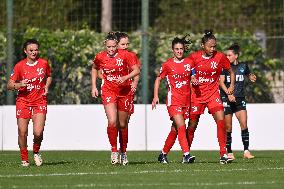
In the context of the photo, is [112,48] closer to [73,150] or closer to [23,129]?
[23,129]

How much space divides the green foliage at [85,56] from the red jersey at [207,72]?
23.8 ft

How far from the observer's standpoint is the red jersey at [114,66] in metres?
17.1

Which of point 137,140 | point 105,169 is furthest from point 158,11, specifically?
point 105,169

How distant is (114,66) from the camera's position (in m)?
17.1

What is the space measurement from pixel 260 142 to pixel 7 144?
5525 mm

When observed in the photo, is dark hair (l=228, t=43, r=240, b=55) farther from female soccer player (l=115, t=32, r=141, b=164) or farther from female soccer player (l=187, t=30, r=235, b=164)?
female soccer player (l=115, t=32, r=141, b=164)

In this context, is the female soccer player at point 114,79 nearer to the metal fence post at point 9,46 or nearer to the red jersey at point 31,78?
the red jersey at point 31,78

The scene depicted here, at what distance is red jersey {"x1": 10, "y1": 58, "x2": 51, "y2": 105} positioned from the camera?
16844 millimetres

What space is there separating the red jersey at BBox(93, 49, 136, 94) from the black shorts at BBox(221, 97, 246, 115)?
3.46 metres

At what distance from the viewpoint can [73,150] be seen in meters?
24.3

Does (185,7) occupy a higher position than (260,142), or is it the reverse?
(185,7)

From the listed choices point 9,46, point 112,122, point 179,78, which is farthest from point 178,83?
point 9,46

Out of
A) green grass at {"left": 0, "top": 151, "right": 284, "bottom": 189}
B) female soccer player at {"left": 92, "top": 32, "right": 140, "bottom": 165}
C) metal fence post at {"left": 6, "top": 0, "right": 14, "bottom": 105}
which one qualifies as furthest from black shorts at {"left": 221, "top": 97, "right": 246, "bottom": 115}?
metal fence post at {"left": 6, "top": 0, "right": 14, "bottom": 105}

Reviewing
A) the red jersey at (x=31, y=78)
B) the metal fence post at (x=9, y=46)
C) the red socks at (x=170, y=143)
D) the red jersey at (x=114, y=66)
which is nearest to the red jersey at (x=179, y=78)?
the red socks at (x=170, y=143)
